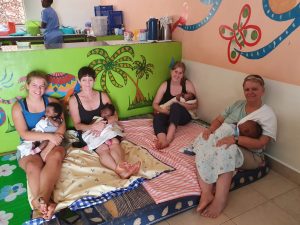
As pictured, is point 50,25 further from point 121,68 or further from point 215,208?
point 215,208

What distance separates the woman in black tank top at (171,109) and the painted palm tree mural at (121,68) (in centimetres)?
24

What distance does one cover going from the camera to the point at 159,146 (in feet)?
6.99

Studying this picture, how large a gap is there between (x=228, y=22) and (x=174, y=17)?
0.84 metres

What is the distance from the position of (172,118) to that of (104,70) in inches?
32.7

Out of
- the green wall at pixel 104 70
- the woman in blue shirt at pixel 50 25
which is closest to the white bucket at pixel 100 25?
the woman in blue shirt at pixel 50 25

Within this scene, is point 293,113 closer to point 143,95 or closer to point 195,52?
point 195,52

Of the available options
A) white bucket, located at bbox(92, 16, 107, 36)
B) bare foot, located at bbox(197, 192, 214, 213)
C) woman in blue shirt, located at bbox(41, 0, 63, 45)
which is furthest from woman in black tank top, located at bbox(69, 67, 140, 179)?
woman in blue shirt, located at bbox(41, 0, 63, 45)

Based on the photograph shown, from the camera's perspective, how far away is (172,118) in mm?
2348

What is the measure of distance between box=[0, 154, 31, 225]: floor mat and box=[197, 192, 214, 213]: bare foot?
1010 mm

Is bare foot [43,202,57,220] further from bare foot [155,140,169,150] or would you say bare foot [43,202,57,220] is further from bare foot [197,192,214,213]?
bare foot [155,140,169,150]

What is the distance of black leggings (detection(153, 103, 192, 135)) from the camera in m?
2.33

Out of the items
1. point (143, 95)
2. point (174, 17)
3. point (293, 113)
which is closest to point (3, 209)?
point (143, 95)

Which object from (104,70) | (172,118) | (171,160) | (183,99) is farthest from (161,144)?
(104,70)

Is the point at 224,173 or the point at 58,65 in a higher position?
the point at 58,65
